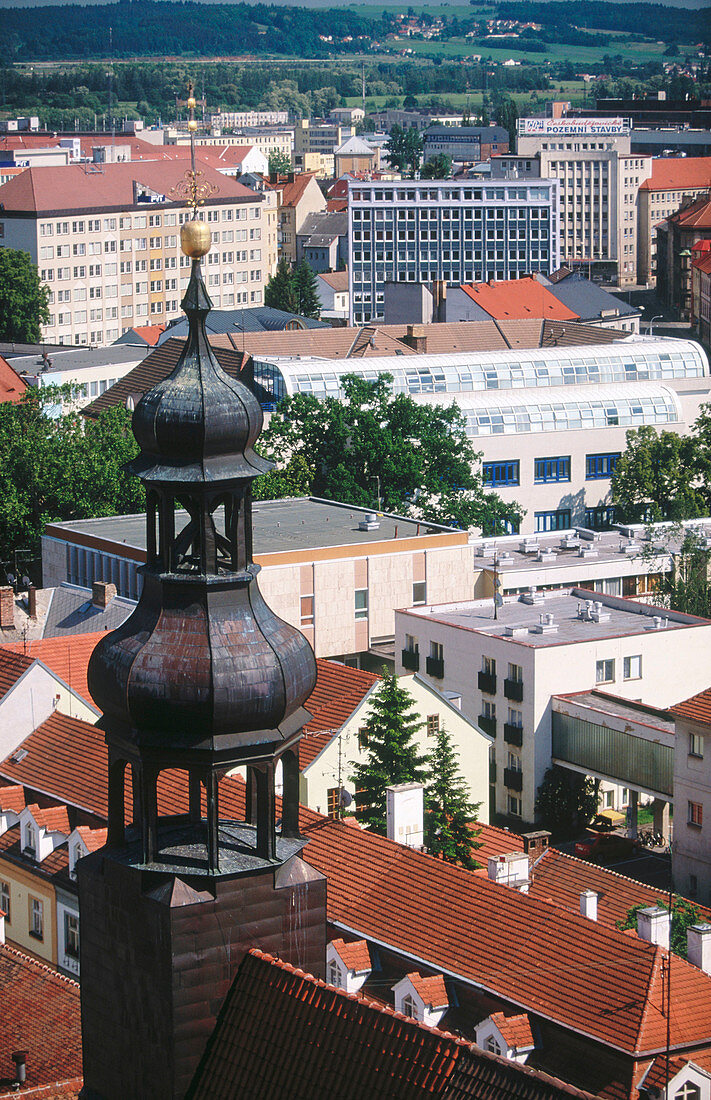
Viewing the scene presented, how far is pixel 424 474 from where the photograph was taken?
98.5 m

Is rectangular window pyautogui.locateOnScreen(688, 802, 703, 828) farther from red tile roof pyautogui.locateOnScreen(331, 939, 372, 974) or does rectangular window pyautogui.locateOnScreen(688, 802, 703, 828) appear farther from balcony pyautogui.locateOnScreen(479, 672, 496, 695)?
red tile roof pyautogui.locateOnScreen(331, 939, 372, 974)

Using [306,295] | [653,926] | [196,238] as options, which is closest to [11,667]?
[653,926]

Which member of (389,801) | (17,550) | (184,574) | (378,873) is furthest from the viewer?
(17,550)

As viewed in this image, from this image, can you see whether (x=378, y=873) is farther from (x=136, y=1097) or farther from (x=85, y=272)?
(x=85, y=272)

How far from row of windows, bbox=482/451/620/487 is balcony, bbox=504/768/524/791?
43.3 metres

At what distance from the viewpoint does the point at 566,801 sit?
225ft

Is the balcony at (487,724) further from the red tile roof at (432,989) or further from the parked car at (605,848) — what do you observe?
the red tile roof at (432,989)

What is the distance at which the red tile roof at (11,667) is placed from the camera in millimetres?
53531

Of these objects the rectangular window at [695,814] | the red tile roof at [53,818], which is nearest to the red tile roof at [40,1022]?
the red tile roof at [53,818]

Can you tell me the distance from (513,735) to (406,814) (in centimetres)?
2418

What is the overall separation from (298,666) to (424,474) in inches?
2966

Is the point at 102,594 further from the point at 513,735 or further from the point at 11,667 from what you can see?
the point at 11,667

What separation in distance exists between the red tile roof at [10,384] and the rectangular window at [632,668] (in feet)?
183

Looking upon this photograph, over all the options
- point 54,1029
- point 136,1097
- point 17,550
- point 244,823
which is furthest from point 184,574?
point 17,550
